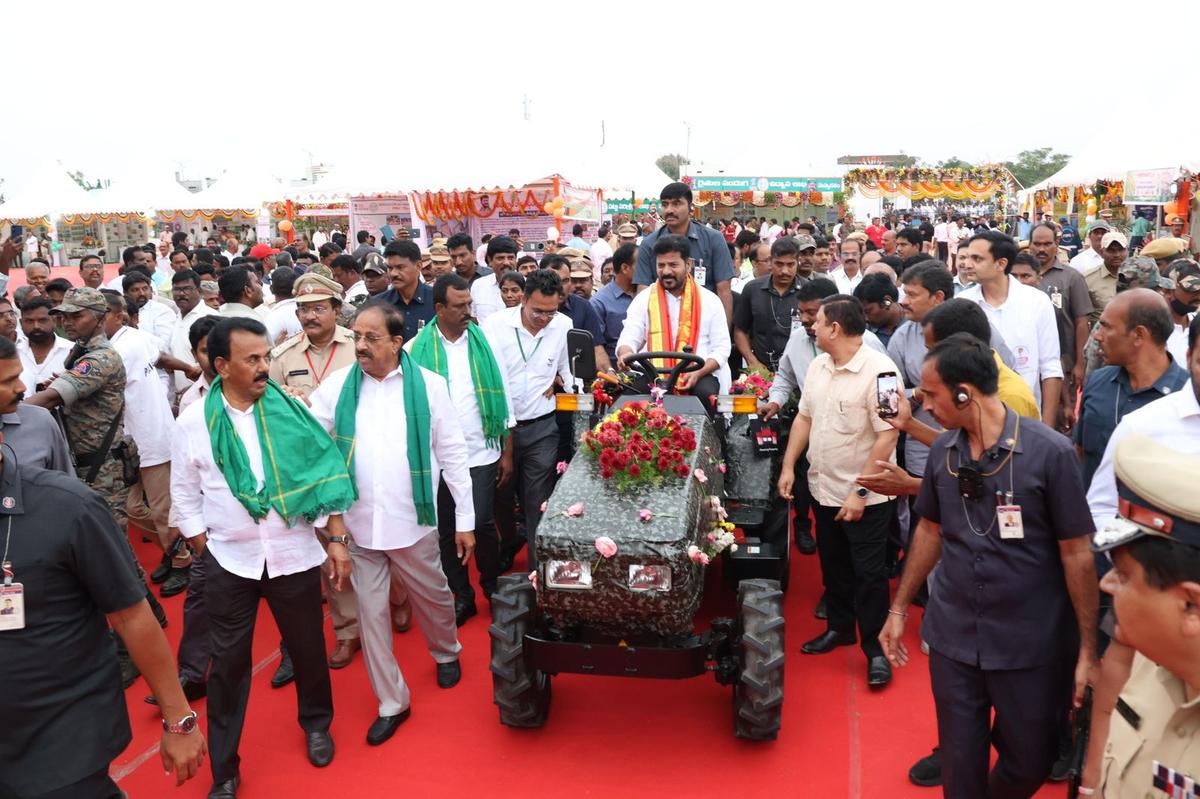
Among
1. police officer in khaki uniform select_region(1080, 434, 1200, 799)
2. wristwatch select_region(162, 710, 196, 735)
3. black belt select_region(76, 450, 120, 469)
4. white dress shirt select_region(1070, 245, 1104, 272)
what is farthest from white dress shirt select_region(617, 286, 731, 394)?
white dress shirt select_region(1070, 245, 1104, 272)

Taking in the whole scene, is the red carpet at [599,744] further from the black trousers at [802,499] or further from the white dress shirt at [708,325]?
the white dress shirt at [708,325]

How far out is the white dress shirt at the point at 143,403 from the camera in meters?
6.14

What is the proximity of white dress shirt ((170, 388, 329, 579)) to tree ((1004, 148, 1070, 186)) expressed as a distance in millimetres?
85228

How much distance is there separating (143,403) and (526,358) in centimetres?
274

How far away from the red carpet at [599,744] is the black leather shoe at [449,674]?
6cm

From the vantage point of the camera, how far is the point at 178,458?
3.96 metres

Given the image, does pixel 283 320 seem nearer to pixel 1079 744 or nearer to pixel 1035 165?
pixel 1079 744

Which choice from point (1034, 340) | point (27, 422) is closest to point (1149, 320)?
point (1034, 340)

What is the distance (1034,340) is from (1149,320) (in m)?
1.87

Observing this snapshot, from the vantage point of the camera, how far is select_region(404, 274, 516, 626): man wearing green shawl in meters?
5.43

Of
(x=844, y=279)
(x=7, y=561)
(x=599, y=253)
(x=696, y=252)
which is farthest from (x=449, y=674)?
(x=599, y=253)

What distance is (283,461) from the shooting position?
3.96 m

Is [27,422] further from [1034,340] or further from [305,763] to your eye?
[1034,340]

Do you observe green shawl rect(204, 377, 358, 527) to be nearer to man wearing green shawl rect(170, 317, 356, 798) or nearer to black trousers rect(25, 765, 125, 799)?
man wearing green shawl rect(170, 317, 356, 798)
